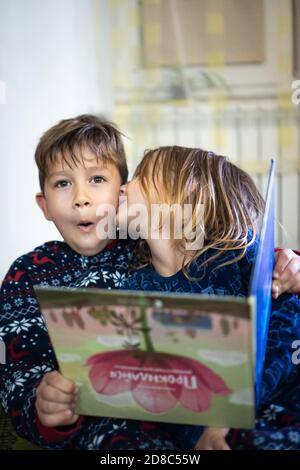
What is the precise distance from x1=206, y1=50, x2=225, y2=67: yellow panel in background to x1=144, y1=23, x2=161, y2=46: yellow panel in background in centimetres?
23

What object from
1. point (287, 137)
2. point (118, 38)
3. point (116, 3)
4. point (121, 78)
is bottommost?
point (287, 137)

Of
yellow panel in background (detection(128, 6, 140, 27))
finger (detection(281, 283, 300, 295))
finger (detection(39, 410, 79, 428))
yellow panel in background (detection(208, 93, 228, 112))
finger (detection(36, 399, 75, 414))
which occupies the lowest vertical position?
finger (detection(39, 410, 79, 428))

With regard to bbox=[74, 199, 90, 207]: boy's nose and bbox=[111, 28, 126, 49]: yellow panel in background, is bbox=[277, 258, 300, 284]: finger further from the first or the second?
bbox=[111, 28, 126, 49]: yellow panel in background

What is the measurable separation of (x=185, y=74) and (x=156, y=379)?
2.08 m

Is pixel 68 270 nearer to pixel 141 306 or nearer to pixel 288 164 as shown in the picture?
pixel 141 306

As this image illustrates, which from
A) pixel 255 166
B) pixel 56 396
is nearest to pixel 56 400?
pixel 56 396

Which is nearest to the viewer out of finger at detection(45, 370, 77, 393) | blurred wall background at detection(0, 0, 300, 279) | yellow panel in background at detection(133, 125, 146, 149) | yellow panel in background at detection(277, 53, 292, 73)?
finger at detection(45, 370, 77, 393)

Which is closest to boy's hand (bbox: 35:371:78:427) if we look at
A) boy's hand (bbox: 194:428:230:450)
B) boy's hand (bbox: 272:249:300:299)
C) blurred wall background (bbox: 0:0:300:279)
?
boy's hand (bbox: 194:428:230:450)

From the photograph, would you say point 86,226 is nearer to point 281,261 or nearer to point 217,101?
point 281,261

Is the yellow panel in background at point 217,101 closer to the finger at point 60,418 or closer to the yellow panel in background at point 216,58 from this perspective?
the yellow panel in background at point 216,58

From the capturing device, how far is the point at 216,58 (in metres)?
2.61

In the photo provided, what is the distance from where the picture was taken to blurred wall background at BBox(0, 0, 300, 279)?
99.0 inches

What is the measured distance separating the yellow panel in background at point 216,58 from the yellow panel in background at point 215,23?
9cm

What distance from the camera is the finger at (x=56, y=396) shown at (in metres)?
0.85
